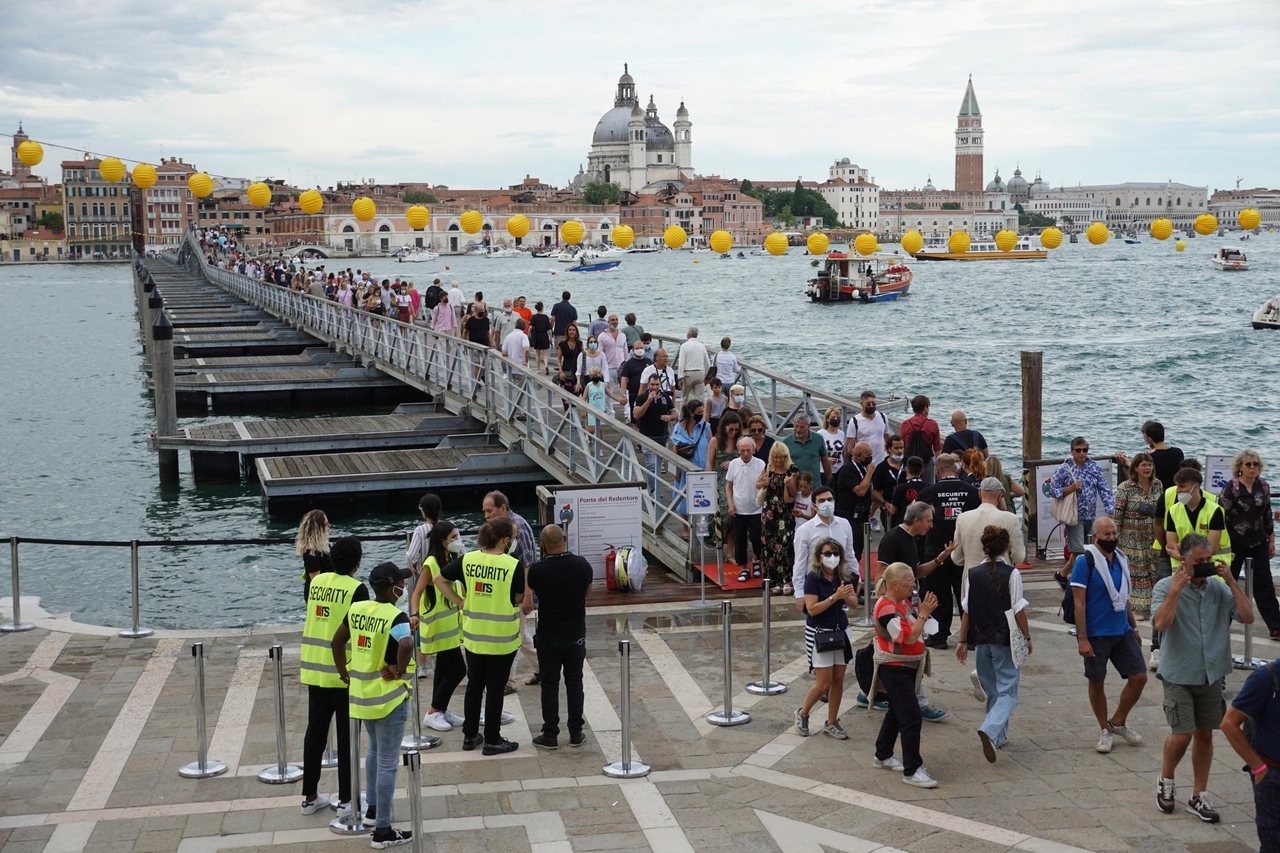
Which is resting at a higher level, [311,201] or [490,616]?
[311,201]

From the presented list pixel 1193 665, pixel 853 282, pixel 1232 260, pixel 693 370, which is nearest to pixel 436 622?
pixel 1193 665

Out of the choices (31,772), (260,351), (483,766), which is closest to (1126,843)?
(483,766)

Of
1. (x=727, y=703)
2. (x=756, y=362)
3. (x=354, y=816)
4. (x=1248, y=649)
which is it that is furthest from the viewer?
(x=756, y=362)

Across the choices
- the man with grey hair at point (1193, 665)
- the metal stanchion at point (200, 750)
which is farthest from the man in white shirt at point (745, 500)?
the metal stanchion at point (200, 750)

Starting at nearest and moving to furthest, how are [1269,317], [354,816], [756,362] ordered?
[354,816]
[756,362]
[1269,317]

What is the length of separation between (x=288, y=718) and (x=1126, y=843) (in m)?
5.58

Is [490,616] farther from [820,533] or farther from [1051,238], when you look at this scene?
[1051,238]

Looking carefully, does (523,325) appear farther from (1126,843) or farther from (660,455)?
(1126,843)

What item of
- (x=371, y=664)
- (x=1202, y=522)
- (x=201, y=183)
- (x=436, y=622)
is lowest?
(x=436, y=622)

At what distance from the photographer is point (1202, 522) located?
957cm

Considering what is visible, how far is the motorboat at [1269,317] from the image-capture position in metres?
60.9

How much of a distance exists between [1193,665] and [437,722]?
491 cm

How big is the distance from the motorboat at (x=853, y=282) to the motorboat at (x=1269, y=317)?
86.6 ft

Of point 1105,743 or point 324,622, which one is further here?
point 1105,743
